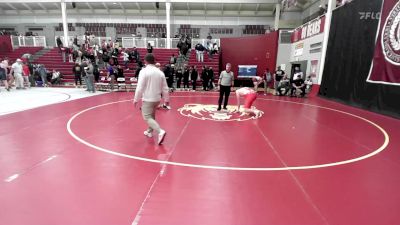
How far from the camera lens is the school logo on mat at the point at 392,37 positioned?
29.2 ft

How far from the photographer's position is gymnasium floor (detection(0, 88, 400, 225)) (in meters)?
2.87

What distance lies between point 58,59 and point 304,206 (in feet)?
80.2

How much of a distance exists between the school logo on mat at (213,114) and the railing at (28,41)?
71.0 ft

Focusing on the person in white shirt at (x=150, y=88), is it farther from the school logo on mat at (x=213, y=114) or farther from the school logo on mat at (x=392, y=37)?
the school logo on mat at (x=392, y=37)

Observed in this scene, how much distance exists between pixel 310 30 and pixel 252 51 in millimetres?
5973

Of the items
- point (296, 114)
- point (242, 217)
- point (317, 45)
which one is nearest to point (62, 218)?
point (242, 217)

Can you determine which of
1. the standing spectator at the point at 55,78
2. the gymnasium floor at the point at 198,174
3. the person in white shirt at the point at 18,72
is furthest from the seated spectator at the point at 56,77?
the gymnasium floor at the point at 198,174

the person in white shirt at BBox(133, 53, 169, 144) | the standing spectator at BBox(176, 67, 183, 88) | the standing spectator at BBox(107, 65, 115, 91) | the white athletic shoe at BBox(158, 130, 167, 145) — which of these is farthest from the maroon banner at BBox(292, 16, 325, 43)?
the white athletic shoe at BBox(158, 130, 167, 145)

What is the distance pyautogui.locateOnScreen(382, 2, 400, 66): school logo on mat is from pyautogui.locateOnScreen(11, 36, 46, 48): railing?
2673 cm

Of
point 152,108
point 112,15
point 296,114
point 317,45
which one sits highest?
point 112,15

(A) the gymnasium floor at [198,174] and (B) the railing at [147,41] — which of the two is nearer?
(A) the gymnasium floor at [198,174]

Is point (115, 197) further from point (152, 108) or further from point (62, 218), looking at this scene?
point (152, 108)

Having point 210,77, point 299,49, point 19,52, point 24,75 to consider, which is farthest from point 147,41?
point 299,49

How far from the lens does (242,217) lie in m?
2.84
